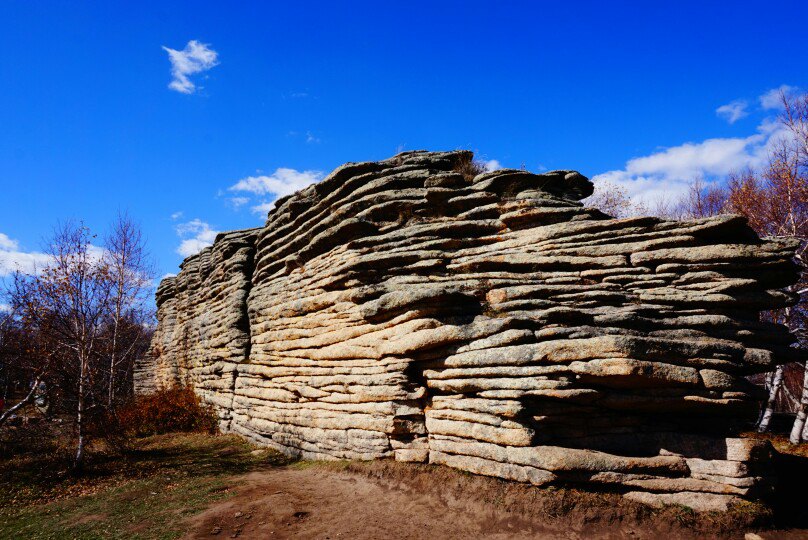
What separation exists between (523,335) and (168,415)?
19106 millimetres

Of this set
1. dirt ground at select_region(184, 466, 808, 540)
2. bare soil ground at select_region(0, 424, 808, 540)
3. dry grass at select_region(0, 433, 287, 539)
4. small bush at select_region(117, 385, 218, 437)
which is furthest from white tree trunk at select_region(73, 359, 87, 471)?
dirt ground at select_region(184, 466, 808, 540)

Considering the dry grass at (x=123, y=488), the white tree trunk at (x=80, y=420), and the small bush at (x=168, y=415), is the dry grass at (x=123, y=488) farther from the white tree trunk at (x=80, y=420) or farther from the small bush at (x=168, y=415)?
the small bush at (x=168, y=415)

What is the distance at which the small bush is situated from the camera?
19.5 m

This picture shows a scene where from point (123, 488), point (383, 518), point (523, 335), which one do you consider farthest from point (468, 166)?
point (123, 488)

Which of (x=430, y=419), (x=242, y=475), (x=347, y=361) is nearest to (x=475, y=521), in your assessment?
(x=430, y=419)

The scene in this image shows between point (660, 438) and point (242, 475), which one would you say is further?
point (242, 475)

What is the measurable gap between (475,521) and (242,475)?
7228mm

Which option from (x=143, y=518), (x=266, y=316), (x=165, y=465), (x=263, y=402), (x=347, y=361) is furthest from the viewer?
(x=266, y=316)

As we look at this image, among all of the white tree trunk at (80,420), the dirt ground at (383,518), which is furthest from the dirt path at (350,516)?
the white tree trunk at (80,420)

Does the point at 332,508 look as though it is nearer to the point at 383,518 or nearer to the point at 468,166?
the point at 383,518

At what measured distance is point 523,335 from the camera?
29.8 ft

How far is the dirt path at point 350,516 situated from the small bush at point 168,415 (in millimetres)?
10784

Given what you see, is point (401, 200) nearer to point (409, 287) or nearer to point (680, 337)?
point (409, 287)

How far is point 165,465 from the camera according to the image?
13719mm
